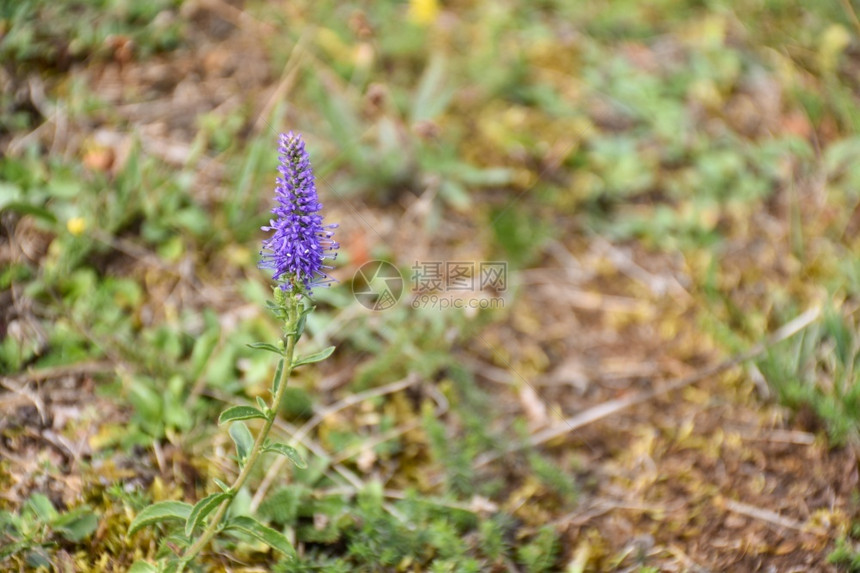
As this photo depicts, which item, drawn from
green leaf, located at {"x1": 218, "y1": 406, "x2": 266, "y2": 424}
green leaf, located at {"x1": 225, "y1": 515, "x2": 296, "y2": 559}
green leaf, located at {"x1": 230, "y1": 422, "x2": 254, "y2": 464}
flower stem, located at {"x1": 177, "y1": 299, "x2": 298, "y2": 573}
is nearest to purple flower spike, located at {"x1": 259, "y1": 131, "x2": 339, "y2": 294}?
flower stem, located at {"x1": 177, "y1": 299, "x2": 298, "y2": 573}

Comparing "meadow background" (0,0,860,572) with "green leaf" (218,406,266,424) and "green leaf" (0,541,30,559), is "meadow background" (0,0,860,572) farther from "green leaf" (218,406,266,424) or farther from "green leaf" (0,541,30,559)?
"green leaf" (218,406,266,424)

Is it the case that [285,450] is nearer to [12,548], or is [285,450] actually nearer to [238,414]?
[238,414]

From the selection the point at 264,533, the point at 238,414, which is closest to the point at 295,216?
the point at 238,414

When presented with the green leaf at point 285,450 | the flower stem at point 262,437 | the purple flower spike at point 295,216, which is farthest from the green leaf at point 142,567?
the purple flower spike at point 295,216

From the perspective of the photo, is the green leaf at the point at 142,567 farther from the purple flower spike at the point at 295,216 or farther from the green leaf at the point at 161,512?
the purple flower spike at the point at 295,216

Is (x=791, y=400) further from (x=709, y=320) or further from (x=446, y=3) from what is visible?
(x=446, y=3)
